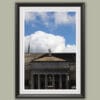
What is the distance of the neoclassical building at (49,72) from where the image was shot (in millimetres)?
1690

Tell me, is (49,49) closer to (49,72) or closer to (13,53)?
(49,72)

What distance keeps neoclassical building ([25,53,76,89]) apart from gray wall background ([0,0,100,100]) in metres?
0.11

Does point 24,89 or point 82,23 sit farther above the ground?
point 82,23

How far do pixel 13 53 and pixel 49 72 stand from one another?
33 centimetres

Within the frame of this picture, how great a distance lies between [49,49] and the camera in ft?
5.54

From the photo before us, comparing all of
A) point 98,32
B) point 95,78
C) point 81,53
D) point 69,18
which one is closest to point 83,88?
point 95,78

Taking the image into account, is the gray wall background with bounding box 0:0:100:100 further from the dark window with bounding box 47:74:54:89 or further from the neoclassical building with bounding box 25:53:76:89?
the dark window with bounding box 47:74:54:89

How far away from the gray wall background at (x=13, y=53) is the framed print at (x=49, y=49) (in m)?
0.04

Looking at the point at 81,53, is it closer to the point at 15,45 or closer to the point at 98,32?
the point at 98,32

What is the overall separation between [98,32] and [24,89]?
2.45ft

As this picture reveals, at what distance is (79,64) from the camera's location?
168 centimetres

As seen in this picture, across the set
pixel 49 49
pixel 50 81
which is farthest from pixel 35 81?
pixel 49 49

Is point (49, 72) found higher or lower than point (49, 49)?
lower

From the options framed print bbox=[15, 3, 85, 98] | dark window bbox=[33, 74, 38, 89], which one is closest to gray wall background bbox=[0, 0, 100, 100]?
framed print bbox=[15, 3, 85, 98]
